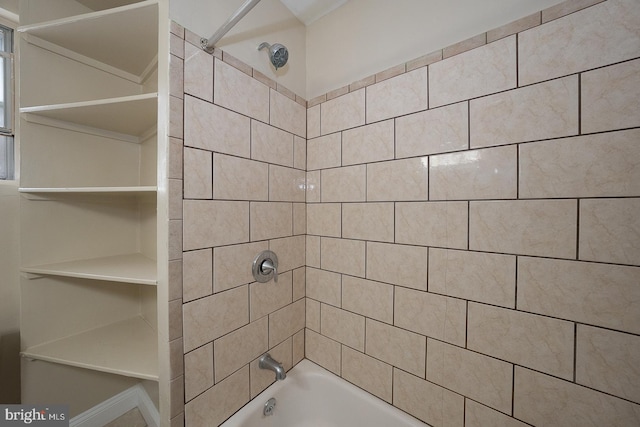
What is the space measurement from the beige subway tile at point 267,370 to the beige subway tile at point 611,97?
1.34m

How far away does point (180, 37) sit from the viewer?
714 millimetres

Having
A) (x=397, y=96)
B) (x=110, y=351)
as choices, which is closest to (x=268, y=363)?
(x=110, y=351)

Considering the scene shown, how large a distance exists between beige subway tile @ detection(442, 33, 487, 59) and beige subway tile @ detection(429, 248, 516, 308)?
69cm

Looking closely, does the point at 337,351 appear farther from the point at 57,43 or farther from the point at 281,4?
the point at 57,43

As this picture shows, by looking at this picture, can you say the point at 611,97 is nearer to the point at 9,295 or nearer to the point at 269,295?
the point at 269,295

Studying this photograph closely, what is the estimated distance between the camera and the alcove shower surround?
0.59m

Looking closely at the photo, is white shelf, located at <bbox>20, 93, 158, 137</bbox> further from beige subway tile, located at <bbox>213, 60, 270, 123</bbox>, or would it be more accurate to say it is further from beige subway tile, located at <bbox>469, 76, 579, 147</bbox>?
beige subway tile, located at <bbox>469, 76, 579, 147</bbox>

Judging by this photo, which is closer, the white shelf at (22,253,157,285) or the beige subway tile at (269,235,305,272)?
the white shelf at (22,253,157,285)

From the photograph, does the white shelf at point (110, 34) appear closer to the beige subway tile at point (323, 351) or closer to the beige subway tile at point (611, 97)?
the beige subway tile at point (611, 97)

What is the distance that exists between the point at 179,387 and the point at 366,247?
82 centimetres

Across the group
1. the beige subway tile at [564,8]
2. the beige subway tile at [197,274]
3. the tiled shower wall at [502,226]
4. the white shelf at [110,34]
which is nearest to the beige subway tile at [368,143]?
the tiled shower wall at [502,226]

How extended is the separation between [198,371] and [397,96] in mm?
1255

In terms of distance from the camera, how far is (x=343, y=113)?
105cm

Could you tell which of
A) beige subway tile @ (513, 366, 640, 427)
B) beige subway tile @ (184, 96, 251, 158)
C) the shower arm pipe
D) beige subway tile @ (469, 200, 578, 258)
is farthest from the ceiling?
beige subway tile @ (513, 366, 640, 427)
